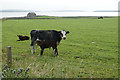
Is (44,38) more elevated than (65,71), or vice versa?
(44,38)

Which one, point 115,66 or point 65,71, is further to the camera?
point 115,66

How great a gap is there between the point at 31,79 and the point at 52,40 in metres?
3.91

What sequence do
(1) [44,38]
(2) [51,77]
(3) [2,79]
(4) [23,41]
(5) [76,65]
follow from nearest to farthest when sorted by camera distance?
1. (3) [2,79]
2. (2) [51,77]
3. (5) [76,65]
4. (1) [44,38]
5. (4) [23,41]

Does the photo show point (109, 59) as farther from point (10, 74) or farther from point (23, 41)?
point (23, 41)

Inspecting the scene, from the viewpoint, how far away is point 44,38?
9789 mm

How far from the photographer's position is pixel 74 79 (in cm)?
650

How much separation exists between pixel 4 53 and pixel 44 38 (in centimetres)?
243

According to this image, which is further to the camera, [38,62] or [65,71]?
[38,62]

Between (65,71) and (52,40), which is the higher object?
(52,40)

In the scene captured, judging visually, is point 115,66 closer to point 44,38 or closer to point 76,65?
point 76,65

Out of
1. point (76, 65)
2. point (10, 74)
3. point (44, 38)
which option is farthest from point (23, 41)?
point (10, 74)

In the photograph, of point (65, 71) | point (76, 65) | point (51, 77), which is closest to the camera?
point (51, 77)

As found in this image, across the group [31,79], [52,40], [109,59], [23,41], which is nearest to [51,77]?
[31,79]

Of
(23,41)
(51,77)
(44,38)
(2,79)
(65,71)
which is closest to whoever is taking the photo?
(2,79)
